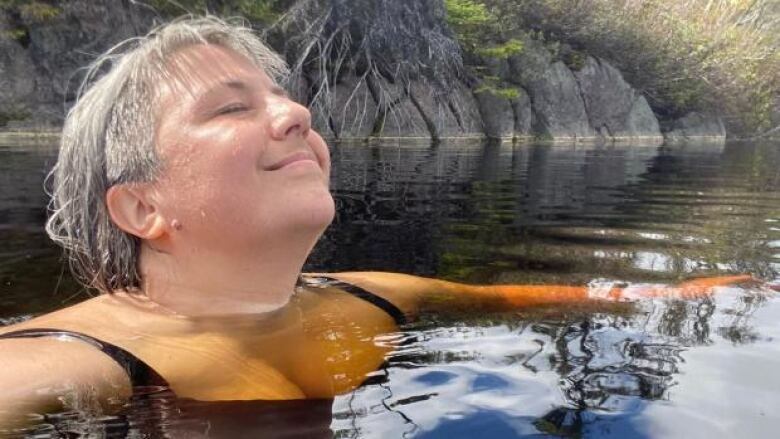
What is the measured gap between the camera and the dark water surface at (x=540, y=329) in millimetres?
1574

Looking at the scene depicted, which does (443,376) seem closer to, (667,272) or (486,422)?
(486,422)

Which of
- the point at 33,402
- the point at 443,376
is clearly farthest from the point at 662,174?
the point at 33,402

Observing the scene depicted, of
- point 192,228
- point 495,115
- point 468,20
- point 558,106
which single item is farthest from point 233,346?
point 558,106

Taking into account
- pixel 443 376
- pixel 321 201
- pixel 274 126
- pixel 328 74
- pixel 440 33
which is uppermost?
pixel 440 33

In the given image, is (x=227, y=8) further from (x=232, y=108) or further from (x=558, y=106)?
(x=232, y=108)

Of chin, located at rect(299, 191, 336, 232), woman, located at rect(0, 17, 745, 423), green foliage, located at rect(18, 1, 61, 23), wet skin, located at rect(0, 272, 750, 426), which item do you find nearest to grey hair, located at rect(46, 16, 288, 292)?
woman, located at rect(0, 17, 745, 423)

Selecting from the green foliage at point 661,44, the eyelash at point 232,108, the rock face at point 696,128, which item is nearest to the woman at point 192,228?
the eyelash at point 232,108

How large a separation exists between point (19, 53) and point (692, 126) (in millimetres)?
26109

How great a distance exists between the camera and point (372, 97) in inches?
756

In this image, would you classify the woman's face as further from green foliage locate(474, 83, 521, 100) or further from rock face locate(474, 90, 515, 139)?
rock face locate(474, 90, 515, 139)

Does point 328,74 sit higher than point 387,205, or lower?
higher

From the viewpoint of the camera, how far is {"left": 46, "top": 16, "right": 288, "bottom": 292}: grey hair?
71.9 inches

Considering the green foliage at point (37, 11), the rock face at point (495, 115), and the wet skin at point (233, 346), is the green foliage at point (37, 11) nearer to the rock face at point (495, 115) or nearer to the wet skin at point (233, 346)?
the rock face at point (495, 115)

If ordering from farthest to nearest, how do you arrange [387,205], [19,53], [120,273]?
[19,53]
[387,205]
[120,273]
